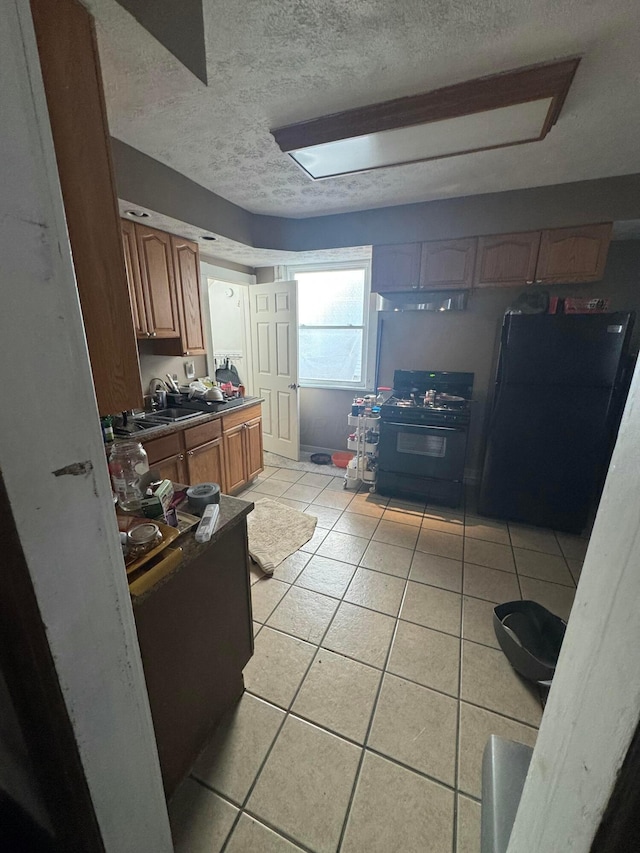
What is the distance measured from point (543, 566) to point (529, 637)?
745 millimetres

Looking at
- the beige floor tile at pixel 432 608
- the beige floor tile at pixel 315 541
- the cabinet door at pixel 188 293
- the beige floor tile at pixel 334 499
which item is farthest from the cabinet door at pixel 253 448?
the beige floor tile at pixel 432 608

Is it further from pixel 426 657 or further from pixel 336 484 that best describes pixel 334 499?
pixel 426 657

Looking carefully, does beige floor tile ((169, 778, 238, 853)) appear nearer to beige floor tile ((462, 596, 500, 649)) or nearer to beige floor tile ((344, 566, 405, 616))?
beige floor tile ((344, 566, 405, 616))

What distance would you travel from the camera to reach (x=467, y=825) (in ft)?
3.49

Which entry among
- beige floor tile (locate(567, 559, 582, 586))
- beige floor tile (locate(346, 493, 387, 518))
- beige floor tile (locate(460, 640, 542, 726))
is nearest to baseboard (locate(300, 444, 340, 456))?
beige floor tile (locate(346, 493, 387, 518))

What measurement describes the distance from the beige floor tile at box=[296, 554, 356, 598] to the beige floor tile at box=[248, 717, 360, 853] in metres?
0.75

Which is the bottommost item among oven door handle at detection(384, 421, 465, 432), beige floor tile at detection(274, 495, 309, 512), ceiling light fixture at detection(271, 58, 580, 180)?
beige floor tile at detection(274, 495, 309, 512)

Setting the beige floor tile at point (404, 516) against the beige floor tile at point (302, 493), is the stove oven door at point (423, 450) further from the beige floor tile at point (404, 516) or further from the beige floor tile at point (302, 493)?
the beige floor tile at point (302, 493)

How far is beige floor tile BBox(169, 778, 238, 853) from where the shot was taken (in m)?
1.02

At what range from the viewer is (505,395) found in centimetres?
252

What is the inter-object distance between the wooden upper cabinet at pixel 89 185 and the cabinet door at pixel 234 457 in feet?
6.82

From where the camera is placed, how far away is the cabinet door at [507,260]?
8.41 feet

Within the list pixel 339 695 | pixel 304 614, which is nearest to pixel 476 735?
pixel 339 695

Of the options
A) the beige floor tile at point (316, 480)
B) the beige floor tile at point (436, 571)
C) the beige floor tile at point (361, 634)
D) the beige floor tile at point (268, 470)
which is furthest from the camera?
the beige floor tile at point (268, 470)
